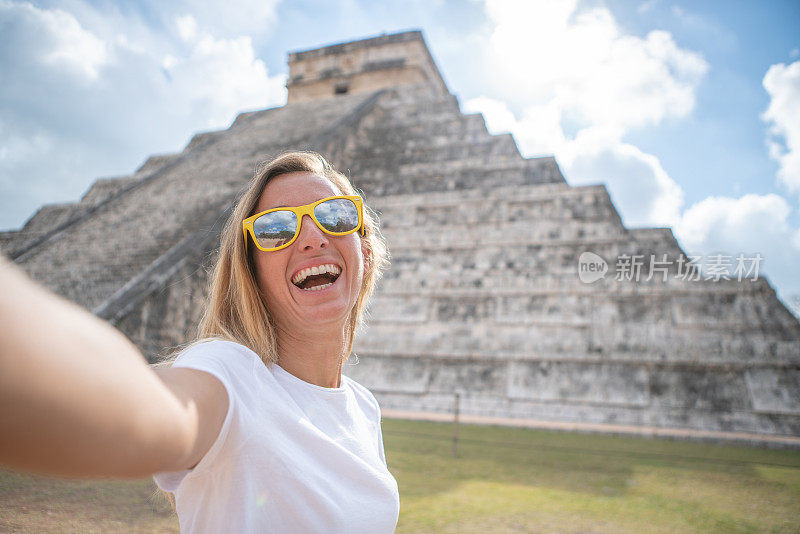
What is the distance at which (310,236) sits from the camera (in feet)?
4.18

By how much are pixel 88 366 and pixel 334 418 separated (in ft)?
2.42

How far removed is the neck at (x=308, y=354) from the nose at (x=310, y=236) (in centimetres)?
21

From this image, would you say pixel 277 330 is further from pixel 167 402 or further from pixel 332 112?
pixel 332 112

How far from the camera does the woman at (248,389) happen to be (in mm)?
475

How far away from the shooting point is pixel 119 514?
9.19 feet

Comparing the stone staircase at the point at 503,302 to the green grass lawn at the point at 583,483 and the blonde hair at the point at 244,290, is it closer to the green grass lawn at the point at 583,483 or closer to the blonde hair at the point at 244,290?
the green grass lawn at the point at 583,483

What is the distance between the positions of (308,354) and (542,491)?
292 centimetres

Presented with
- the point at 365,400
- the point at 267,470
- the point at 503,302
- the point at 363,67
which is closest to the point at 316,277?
the point at 365,400

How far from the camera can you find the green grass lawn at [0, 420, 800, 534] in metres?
2.83

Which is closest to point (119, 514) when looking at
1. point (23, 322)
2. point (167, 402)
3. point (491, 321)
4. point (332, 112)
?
point (167, 402)

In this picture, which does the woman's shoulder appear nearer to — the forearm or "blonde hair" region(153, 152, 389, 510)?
"blonde hair" region(153, 152, 389, 510)

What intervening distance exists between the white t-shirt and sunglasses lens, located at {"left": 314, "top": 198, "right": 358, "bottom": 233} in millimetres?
400

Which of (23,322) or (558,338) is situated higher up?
(558,338)

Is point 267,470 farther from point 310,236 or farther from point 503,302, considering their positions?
point 503,302
